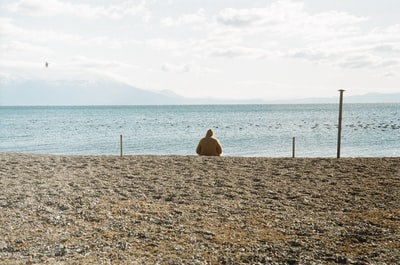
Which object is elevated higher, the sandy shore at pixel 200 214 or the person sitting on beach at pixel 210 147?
the person sitting on beach at pixel 210 147

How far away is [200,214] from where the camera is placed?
10.7 metres

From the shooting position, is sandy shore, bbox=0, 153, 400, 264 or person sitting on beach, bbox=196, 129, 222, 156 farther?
person sitting on beach, bbox=196, 129, 222, 156

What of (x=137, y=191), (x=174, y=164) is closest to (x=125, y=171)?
(x=174, y=164)

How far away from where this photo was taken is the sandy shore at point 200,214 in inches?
320

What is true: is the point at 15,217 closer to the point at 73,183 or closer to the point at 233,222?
the point at 73,183

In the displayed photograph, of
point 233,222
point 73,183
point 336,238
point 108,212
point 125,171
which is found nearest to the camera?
point 336,238

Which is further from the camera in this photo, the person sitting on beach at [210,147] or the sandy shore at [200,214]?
the person sitting on beach at [210,147]

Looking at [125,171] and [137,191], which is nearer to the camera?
[137,191]

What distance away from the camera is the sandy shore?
26.7ft

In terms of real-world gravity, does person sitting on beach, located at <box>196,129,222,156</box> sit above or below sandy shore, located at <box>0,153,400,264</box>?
above

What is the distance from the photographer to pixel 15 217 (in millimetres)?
10367

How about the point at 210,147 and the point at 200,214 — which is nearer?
the point at 200,214

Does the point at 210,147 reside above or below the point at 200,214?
above

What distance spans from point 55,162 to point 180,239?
11755 millimetres
